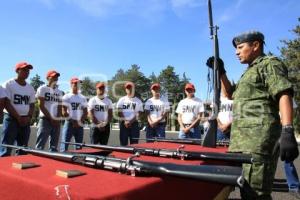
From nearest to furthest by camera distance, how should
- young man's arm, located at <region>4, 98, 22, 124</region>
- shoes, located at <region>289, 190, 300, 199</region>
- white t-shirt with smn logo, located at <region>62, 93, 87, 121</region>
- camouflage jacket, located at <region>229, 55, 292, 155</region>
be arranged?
camouflage jacket, located at <region>229, 55, 292, 155</region> → shoes, located at <region>289, 190, 300, 199</region> → young man's arm, located at <region>4, 98, 22, 124</region> → white t-shirt with smn logo, located at <region>62, 93, 87, 121</region>

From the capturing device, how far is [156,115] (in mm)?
8477

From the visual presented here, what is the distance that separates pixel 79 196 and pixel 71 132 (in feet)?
21.6

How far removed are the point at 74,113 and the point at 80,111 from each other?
0.70 feet

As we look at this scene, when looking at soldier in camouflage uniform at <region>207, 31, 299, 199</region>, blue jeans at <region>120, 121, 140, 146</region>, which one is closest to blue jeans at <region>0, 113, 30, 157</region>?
blue jeans at <region>120, 121, 140, 146</region>

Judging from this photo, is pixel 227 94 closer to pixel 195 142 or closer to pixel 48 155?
pixel 195 142

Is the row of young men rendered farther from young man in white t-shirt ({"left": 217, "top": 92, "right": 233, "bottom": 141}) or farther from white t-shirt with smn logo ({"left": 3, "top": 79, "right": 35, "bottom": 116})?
young man in white t-shirt ({"left": 217, "top": 92, "right": 233, "bottom": 141})

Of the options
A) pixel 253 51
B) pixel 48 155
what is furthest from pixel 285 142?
pixel 48 155

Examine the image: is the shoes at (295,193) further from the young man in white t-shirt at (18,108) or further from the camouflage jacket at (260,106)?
the young man in white t-shirt at (18,108)

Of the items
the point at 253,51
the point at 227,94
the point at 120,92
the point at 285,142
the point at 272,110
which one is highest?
the point at 120,92

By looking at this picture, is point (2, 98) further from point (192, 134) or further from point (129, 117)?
point (192, 134)

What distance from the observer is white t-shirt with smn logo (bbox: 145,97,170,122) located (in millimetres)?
8461

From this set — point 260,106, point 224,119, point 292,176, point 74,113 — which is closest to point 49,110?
point 74,113

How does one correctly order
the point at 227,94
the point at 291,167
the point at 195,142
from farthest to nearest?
the point at 291,167, the point at 195,142, the point at 227,94

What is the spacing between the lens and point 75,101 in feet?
27.0
